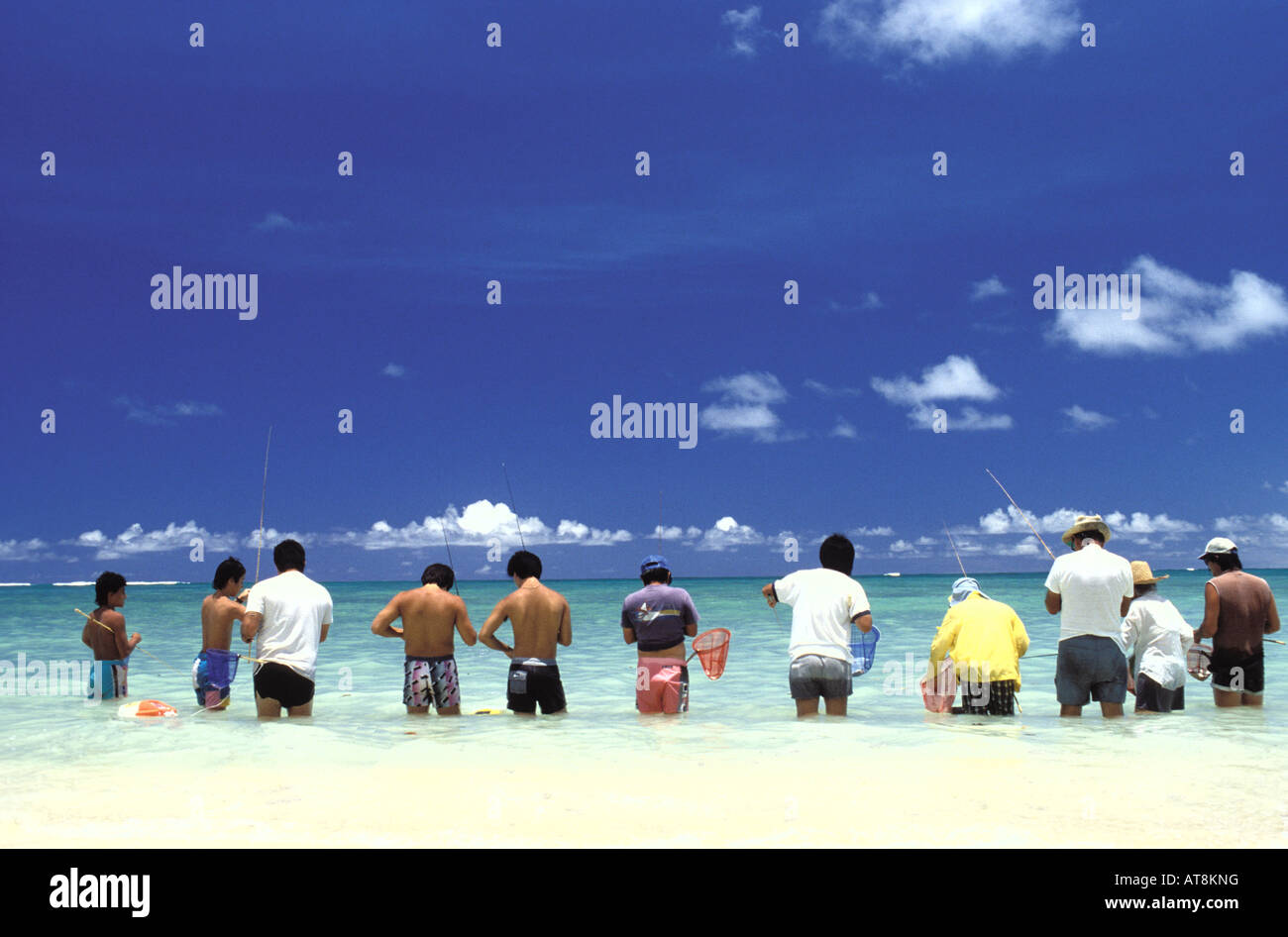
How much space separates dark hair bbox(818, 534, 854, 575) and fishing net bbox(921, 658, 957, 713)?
4.41 feet

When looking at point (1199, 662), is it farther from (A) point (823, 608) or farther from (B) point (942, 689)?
(A) point (823, 608)

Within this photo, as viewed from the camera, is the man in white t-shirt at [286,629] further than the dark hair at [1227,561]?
No

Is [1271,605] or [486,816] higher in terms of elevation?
[1271,605]

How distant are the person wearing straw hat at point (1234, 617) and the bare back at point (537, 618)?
18.0 feet

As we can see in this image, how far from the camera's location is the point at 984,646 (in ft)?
27.2

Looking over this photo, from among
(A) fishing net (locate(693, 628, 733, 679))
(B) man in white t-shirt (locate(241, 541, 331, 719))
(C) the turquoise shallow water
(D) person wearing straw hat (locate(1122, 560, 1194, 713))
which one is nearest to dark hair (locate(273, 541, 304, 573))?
(B) man in white t-shirt (locate(241, 541, 331, 719))

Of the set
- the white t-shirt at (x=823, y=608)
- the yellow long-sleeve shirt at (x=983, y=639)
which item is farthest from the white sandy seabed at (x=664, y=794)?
the white t-shirt at (x=823, y=608)

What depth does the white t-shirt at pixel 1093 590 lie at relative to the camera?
781cm

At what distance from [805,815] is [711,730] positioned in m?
3.32

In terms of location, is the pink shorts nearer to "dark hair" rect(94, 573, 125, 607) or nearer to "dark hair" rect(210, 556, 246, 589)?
"dark hair" rect(210, 556, 246, 589)

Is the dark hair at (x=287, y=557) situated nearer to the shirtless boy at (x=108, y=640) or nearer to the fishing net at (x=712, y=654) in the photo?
the shirtless boy at (x=108, y=640)

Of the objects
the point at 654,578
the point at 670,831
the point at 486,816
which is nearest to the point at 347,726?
the point at 654,578
